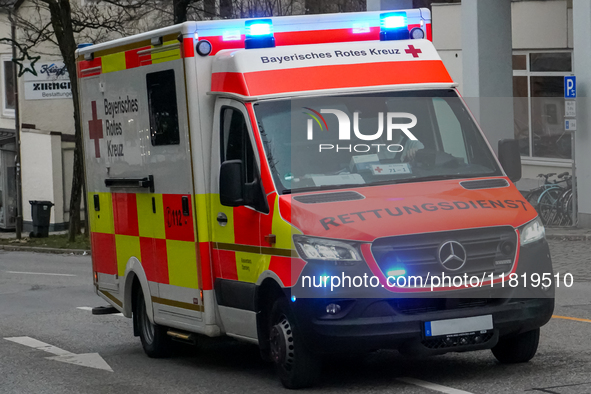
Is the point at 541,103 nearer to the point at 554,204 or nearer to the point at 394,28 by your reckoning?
the point at 554,204

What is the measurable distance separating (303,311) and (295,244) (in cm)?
45

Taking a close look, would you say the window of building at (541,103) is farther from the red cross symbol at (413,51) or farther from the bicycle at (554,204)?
the red cross symbol at (413,51)

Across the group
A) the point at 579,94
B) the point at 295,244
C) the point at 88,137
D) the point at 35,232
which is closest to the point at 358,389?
the point at 295,244

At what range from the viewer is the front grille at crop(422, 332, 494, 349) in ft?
23.2

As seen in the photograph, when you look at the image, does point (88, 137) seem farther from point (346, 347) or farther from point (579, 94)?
point (579, 94)

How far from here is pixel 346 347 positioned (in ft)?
22.9

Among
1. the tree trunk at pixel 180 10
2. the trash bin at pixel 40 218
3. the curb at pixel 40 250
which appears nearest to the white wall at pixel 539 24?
the tree trunk at pixel 180 10

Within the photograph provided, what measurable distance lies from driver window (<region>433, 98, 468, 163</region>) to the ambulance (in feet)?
0.04

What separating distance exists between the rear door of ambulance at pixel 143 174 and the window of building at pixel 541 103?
53.3 feet

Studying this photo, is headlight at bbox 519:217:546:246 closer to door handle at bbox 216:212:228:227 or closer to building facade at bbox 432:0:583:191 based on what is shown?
door handle at bbox 216:212:228:227

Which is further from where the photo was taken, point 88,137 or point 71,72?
point 71,72

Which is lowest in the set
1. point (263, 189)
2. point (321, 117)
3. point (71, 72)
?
point (263, 189)

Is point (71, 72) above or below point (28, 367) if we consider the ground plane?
above

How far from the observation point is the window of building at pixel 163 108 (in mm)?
8609
